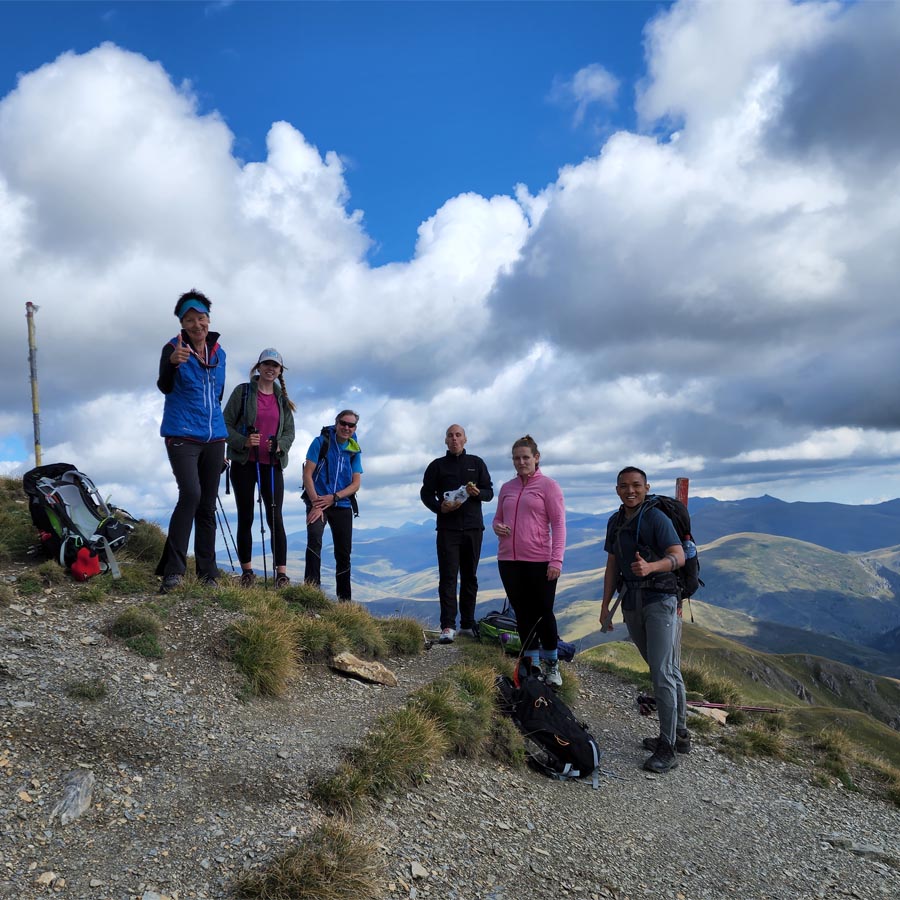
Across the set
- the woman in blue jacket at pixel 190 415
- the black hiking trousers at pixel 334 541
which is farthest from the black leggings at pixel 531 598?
the woman in blue jacket at pixel 190 415

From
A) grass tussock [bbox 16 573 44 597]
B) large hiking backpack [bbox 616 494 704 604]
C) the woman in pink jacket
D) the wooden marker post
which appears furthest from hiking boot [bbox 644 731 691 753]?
the wooden marker post

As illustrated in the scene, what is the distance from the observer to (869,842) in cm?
839

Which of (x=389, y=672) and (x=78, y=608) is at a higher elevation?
(x=78, y=608)

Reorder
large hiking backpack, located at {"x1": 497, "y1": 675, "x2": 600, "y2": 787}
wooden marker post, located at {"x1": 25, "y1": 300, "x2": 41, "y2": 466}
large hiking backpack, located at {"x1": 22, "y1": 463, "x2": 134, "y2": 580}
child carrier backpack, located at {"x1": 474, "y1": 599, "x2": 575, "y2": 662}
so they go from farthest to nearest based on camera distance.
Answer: wooden marker post, located at {"x1": 25, "y1": 300, "x2": 41, "y2": 466} < child carrier backpack, located at {"x1": 474, "y1": 599, "x2": 575, "y2": 662} < large hiking backpack, located at {"x1": 22, "y1": 463, "x2": 134, "y2": 580} < large hiking backpack, located at {"x1": 497, "y1": 675, "x2": 600, "y2": 787}

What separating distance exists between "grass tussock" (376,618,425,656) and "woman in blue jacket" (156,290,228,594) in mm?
3764

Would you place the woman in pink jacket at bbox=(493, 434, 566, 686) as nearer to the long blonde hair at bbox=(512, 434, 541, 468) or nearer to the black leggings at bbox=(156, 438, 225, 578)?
the long blonde hair at bbox=(512, 434, 541, 468)

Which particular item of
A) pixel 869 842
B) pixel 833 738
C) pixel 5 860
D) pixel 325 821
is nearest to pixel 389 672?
pixel 325 821

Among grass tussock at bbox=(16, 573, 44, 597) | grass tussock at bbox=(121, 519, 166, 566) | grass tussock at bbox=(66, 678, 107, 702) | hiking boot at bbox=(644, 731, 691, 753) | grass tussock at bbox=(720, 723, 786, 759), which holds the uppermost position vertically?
grass tussock at bbox=(121, 519, 166, 566)

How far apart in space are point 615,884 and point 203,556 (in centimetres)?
728

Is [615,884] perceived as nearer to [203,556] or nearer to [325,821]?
[325,821]

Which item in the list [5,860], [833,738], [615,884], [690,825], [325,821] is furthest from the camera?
[833,738]

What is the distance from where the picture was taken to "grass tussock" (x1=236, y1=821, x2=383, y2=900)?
15.3 ft

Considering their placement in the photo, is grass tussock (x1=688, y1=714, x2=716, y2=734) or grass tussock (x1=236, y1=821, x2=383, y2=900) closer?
grass tussock (x1=236, y1=821, x2=383, y2=900)

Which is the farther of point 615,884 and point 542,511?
point 542,511
